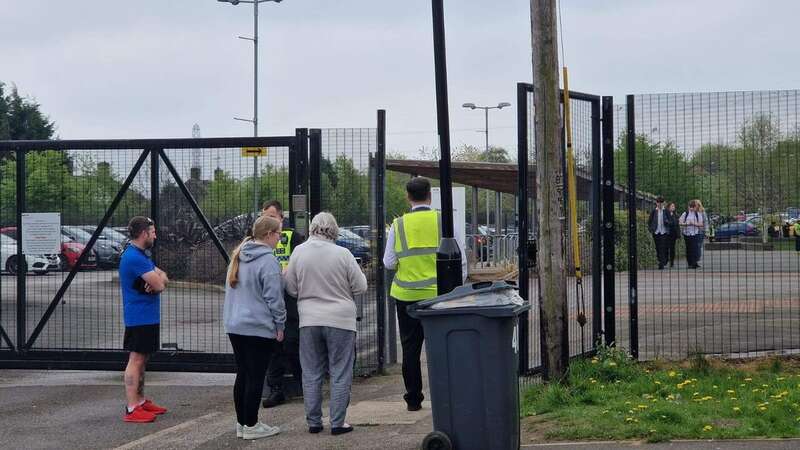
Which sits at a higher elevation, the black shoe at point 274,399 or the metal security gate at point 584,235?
the metal security gate at point 584,235

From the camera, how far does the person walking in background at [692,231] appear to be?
10.5m

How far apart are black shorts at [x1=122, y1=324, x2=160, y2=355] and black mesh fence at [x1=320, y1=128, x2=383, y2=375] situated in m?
2.29

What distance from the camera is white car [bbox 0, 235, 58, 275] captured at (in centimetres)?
1193

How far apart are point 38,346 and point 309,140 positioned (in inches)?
151

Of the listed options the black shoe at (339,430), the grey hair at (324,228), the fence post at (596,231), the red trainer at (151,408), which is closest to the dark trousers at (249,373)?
the black shoe at (339,430)

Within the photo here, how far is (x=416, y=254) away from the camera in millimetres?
9211

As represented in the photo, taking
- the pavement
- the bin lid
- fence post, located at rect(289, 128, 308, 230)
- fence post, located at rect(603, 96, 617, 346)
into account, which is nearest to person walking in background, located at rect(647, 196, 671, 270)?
fence post, located at rect(603, 96, 617, 346)

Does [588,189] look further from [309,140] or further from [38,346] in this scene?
[38,346]

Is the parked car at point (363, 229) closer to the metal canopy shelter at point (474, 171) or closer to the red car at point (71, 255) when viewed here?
the red car at point (71, 255)

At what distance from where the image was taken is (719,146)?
10523 millimetres

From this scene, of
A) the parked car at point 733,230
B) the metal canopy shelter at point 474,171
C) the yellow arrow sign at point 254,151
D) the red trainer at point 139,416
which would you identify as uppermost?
the metal canopy shelter at point 474,171

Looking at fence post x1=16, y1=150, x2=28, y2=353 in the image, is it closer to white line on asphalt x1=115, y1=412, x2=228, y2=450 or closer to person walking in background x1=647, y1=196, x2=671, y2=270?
white line on asphalt x1=115, y1=412, x2=228, y2=450

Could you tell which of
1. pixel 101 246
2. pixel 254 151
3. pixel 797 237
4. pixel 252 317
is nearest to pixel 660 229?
pixel 797 237

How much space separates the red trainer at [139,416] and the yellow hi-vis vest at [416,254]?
2390mm
